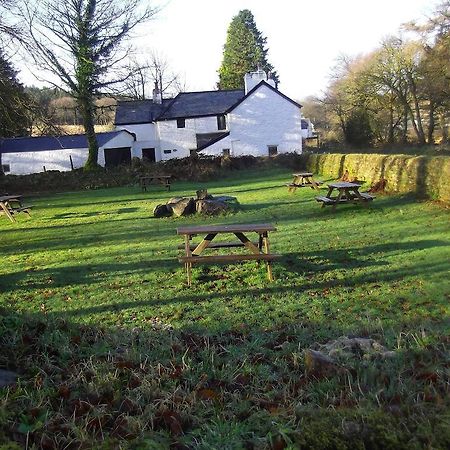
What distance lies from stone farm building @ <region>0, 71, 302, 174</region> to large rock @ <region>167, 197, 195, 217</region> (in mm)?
25774

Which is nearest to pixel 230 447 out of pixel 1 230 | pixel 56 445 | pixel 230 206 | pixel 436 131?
pixel 56 445

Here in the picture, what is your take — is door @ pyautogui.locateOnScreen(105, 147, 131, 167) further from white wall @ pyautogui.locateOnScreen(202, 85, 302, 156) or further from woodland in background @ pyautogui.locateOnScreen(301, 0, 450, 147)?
woodland in background @ pyautogui.locateOnScreen(301, 0, 450, 147)

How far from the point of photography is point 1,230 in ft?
49.1

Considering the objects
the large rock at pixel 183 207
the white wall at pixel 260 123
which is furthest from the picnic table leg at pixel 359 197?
the white wall at pixel 260 123

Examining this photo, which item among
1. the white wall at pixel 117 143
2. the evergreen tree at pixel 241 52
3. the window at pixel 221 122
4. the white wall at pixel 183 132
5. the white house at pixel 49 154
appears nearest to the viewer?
the white house at pixel 49 154

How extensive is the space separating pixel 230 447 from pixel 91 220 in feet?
48.2

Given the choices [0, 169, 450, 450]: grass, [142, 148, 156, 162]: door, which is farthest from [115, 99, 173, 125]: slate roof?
[0, 169, 450, 450]: grass

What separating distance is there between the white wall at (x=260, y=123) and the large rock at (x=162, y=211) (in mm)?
26975

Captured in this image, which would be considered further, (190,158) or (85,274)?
(190,158)

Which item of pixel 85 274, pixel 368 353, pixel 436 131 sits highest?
pixel 436 131

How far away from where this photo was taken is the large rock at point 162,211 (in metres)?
15.6

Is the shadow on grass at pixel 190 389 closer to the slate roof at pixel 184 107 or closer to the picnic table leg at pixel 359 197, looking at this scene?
the picnic table leg at pixel 359 197

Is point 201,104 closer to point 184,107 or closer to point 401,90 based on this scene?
point 184,107

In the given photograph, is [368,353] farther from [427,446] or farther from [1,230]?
[1,230]
